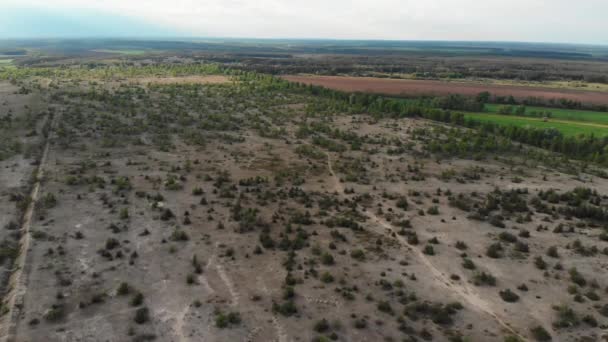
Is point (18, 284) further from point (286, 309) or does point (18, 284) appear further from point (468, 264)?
point (468, 264)

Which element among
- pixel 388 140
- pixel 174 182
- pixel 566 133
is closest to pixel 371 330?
pixel 174 182

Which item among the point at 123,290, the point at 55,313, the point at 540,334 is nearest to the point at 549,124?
the point at 540,334

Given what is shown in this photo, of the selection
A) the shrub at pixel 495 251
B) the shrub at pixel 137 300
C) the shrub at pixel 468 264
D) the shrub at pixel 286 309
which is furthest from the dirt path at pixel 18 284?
the shrub at pixel 495 251

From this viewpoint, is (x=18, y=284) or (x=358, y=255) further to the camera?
(x=358, y=255)

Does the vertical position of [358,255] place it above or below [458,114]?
below

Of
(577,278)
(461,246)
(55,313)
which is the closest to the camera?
(55,313)

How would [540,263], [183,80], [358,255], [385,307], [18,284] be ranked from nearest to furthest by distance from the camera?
1. [385,307]
2. [18,284]
3. [540,263]
4. [358,255]
5. [183,80]

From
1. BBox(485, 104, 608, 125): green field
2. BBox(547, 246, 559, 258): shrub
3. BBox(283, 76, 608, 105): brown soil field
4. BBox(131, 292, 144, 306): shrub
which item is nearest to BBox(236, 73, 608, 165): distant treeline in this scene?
BBox(485, 104, 608, 125): green field

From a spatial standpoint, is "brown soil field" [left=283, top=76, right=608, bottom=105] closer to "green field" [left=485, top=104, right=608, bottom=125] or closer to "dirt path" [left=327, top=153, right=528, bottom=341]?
"green field" [left=485, top=104, right=608, bottom=125]
